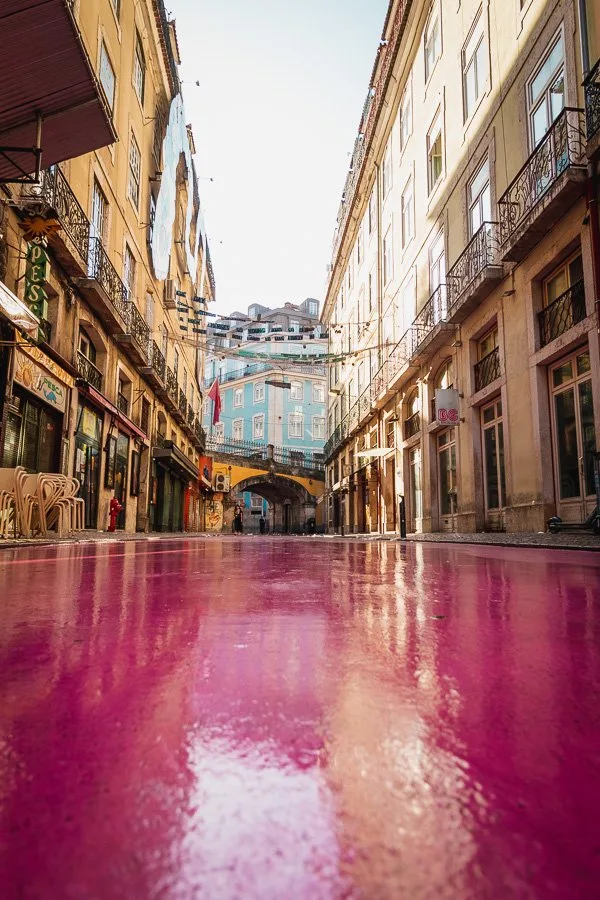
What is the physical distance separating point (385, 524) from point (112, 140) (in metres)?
15.1

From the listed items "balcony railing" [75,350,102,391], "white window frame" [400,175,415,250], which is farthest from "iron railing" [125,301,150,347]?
"white window frame" [400,175,415,250]

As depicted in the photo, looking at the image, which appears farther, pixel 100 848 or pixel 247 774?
pixel 247 774

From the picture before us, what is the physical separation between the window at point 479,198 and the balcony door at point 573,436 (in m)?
4.21

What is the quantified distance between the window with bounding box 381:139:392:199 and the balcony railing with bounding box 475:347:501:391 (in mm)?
10470

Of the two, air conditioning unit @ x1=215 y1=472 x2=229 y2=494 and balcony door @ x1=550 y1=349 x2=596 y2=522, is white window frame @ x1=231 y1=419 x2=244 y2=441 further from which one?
balcony door @ x1=550 y1=349 x2=596 y2=522

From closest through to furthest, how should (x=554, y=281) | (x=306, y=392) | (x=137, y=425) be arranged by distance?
(x=554, y=281) → (x=137, y=425) → (x=306, y=392)

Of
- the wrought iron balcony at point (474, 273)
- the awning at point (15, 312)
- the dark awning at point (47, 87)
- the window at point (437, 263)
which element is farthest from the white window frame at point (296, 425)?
the dark awning at point (47, 87)

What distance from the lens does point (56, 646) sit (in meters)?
0.97

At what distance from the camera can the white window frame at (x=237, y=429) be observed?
46.3m

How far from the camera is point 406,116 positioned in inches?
701

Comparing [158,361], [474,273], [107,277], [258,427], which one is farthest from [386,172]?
[258,427]

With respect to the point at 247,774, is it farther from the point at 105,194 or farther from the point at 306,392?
the point at 306,392

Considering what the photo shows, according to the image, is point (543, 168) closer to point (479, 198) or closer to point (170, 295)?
point (479, 198)

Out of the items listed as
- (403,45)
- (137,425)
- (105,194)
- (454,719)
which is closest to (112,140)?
(105,194)
